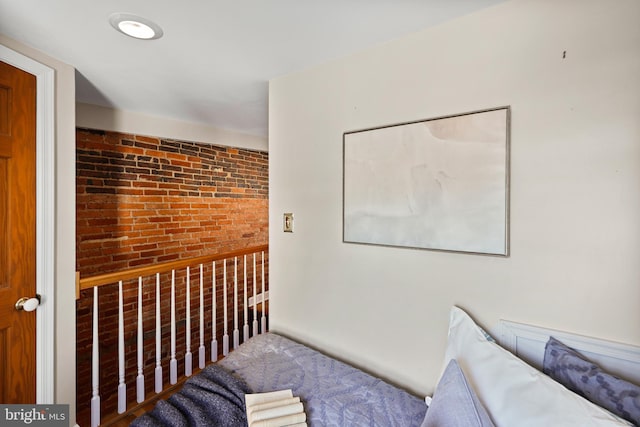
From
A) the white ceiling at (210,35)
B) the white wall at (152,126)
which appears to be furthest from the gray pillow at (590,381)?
the white wall at (152,126)

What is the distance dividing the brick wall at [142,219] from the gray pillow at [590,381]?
9.38 ft

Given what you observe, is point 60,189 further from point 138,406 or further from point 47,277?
point 138,406

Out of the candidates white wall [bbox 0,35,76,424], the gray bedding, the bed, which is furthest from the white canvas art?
white wall [bbox 0,35,76,424]

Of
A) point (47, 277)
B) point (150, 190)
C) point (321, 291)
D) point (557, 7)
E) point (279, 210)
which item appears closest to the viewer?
point (557, 7)

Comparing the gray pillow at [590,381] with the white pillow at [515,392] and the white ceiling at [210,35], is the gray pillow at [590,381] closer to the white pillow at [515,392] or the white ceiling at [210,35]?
the white pillow at [515,392]

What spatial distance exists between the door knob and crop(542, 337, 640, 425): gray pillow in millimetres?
2285

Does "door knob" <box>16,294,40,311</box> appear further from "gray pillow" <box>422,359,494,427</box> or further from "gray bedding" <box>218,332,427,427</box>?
"gray pillow" <box>422,359,494,427</box>

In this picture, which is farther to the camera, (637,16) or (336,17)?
(336,17)

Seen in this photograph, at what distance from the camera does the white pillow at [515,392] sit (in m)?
0.76

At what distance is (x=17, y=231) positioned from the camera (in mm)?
1470

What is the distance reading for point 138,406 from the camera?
2.00 metres

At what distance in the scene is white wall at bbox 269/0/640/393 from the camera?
100 centimetres

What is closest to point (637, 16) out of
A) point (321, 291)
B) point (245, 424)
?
point (321, 291)

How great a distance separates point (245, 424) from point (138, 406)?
55.6 inches
